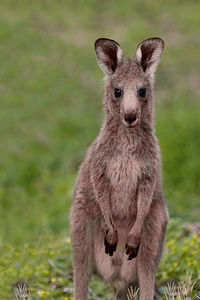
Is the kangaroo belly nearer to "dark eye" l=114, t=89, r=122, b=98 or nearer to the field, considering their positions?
the field

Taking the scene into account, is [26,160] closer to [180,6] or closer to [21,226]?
[21,226]

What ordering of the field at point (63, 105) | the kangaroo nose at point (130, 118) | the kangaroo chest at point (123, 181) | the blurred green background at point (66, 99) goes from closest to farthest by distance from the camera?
1. the kangaroo nose at point (130, 118)
2. the kangaroo chest at point (123, 181)
3. the field at point (63, 105)
4. the blurred green background at point (66, 99)

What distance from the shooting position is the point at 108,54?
5621 millimetres

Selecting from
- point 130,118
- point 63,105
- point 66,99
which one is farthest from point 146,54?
point 66,99

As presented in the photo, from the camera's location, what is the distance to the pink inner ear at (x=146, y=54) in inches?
219

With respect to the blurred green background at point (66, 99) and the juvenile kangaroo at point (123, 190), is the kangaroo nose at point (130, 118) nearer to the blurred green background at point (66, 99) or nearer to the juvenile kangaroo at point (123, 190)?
the juvenile kangaroo at point (123, 190)

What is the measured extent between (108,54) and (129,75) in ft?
0.96

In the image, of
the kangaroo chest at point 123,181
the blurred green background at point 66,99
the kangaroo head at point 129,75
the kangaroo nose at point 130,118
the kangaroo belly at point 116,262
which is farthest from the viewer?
the blurred green background at point 66,99

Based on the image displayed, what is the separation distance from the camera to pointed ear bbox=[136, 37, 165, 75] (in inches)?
218

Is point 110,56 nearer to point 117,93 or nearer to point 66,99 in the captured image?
point 117,93

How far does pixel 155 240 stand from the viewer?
5.71 m

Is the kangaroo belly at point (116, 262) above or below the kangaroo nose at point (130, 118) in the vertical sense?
below

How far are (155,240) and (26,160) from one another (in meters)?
7.76

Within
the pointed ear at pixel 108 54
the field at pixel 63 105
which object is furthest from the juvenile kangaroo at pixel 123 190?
the field at pixel 63 105
